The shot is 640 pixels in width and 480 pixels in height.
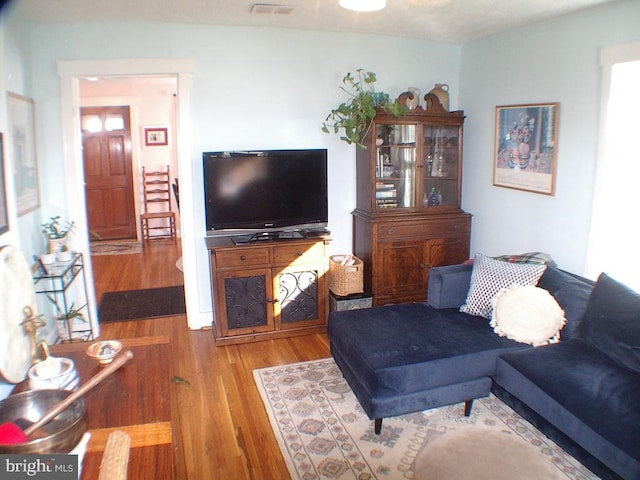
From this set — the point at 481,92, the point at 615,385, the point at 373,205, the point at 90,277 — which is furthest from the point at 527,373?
the point at 90,277

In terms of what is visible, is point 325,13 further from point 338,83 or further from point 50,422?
point 50,422

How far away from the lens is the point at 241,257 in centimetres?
376

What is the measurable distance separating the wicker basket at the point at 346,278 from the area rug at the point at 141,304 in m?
1.51

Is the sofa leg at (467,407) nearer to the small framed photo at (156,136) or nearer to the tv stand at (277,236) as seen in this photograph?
the tv stand at (277,236)

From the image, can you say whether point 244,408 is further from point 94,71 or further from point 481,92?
point 481,92

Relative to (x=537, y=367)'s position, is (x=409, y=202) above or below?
above

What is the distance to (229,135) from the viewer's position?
399 cm

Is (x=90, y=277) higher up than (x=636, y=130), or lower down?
lower down

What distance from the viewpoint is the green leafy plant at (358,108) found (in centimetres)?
389

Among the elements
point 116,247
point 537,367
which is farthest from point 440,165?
point 116,247

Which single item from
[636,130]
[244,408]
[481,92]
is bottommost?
[244,408]

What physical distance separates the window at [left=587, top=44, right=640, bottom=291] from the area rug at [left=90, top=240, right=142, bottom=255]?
18.9ft

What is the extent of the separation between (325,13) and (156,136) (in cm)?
497

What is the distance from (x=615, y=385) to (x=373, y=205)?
221cm
